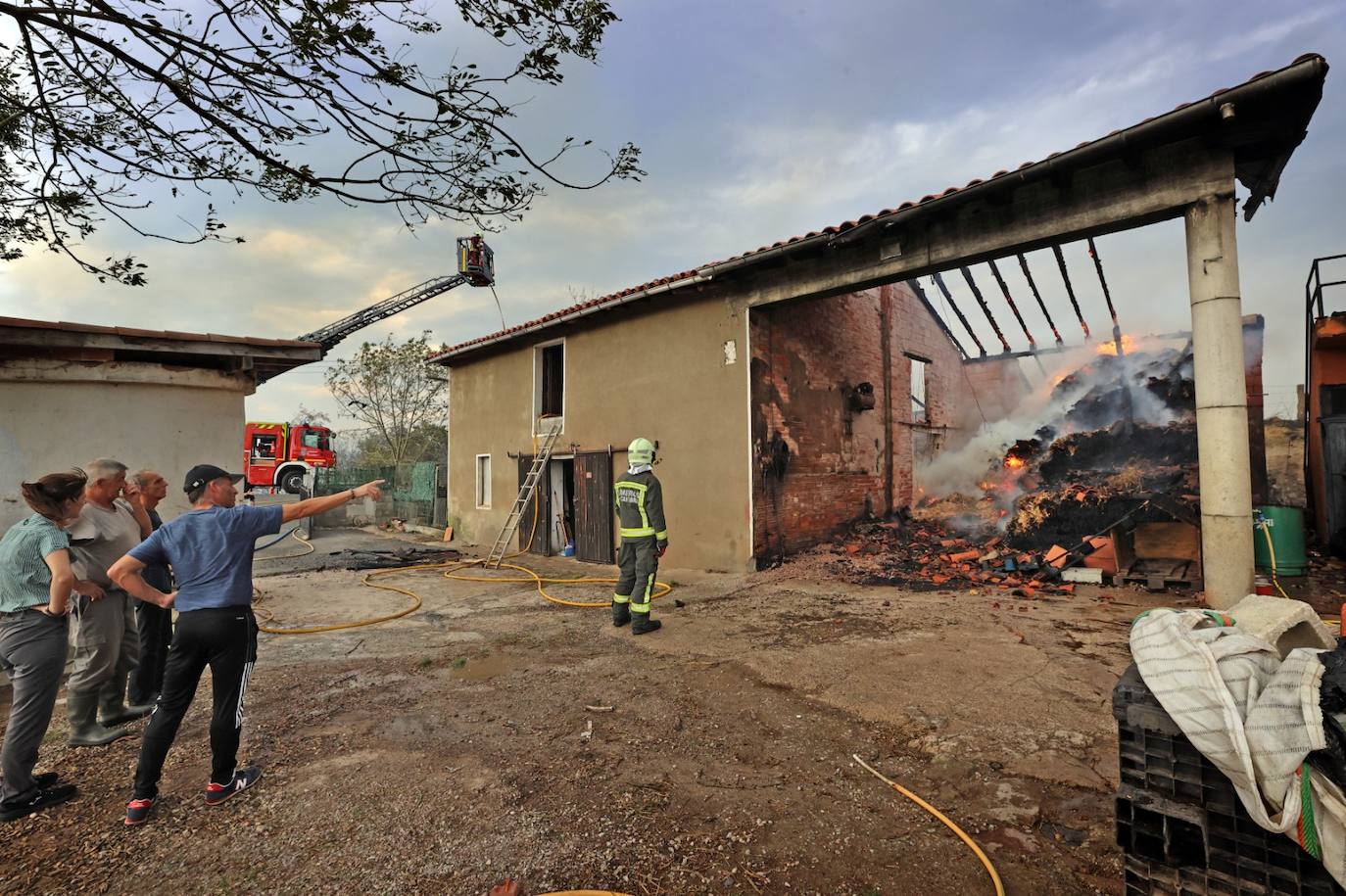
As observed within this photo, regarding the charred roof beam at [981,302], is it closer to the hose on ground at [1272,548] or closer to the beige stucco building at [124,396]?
the hose on ground at [1272,548]

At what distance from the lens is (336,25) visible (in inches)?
128

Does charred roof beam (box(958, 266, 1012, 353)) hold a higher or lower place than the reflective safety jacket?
higher

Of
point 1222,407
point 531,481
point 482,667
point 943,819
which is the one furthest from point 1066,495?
point 531,481

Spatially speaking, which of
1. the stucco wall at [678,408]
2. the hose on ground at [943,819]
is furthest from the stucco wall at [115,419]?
the hose on ground at [943,819]

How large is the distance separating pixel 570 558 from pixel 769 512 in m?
4.63

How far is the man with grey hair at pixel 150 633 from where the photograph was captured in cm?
432

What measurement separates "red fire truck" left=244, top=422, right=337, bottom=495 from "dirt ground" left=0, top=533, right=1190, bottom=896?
19.0 m

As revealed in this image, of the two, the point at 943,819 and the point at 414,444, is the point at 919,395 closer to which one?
the point at 943,819

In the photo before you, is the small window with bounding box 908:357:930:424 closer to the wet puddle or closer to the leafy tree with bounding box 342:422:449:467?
the wet puddle

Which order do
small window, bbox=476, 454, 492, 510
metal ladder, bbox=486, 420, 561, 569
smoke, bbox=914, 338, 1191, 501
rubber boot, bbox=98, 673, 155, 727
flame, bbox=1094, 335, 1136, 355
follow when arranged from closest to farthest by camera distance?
rubber boot, bbox=98, 673, 155, 727 < smoke, bbox=914, 338, 1191, 501 < metal ladder, bbox=486, 420, 561, 569 < flame, bbox=1094, 335, 1136, 355 < small window, bbox=476, 454, 492, 510

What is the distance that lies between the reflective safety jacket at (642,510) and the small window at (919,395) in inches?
414

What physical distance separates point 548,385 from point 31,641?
10.3 meters

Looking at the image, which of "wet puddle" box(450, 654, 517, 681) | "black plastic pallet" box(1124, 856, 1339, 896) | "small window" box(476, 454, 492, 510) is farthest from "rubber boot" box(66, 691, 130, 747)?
"small window" box(476, 454, 492, 510)

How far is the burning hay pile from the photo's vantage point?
7891mm
